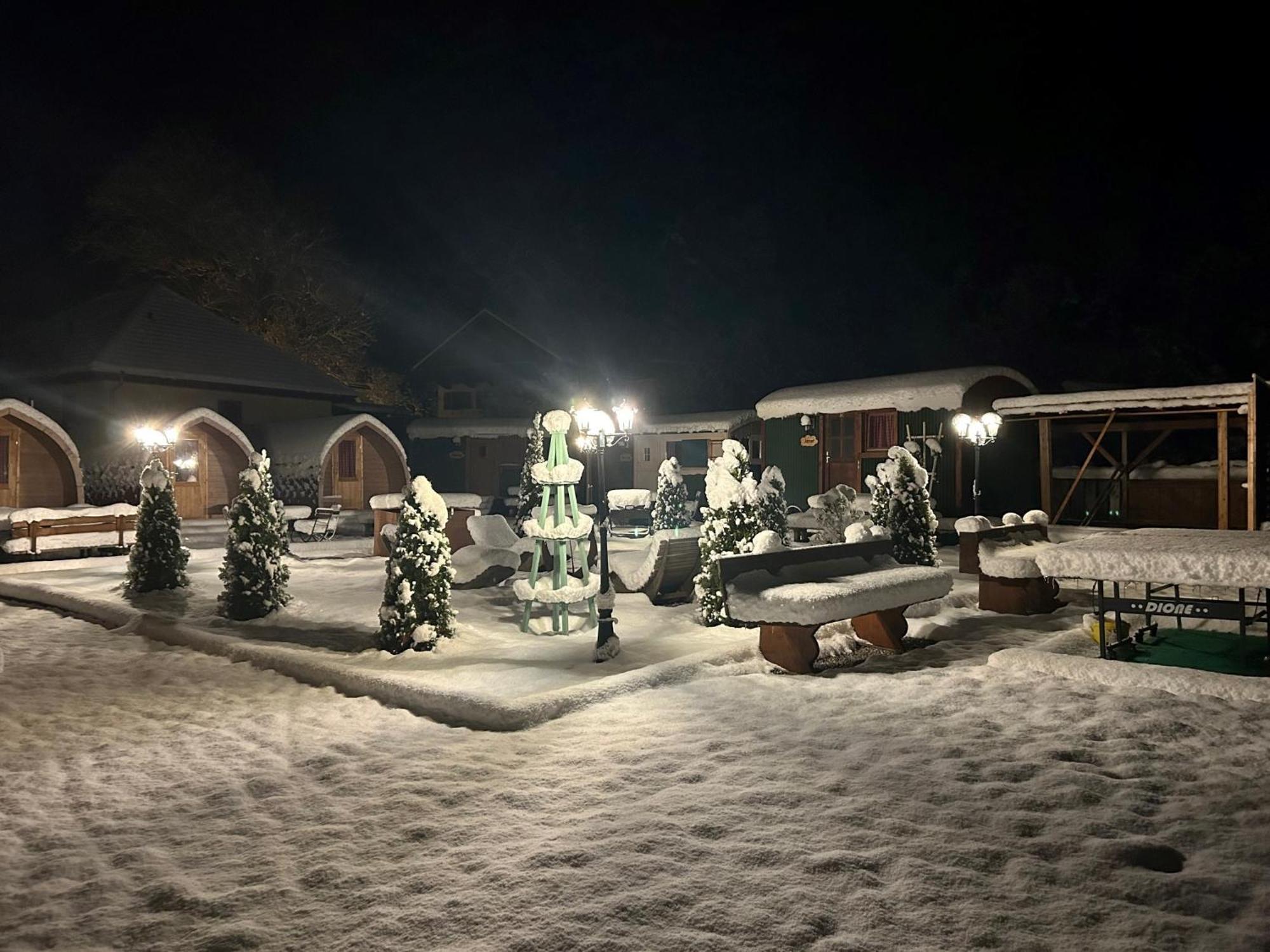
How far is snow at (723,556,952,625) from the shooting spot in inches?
267

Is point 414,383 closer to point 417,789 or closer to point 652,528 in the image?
point 652,528

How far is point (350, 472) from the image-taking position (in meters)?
25.4

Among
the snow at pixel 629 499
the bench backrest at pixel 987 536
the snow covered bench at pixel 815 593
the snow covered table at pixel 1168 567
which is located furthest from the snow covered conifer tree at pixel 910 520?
the snow at pixel 629 499

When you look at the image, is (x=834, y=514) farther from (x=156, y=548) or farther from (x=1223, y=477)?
(x=156, y=548)

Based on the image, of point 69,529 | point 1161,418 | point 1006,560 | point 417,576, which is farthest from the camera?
point 1161,418

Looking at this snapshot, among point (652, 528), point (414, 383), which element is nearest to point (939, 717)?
point (652, 528)

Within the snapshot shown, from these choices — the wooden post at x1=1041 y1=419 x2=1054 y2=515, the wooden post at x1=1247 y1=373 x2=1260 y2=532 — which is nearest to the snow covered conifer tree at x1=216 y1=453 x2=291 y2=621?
the wooden post at x1=1041 y1=419 x2=1054 y2=515

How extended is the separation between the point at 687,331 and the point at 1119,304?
19.1m

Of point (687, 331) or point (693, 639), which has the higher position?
point (687, 331)

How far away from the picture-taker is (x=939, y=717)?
5.57 m

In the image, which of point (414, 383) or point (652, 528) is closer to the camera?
point (652, 528)

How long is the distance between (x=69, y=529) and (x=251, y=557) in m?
9.10

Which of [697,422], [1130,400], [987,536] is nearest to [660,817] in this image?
[987,536]

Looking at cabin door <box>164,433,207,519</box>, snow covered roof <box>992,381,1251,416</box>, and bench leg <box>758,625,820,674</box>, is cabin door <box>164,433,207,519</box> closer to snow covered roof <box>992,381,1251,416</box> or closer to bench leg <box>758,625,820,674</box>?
bench leg <box>758,625,820,674</box>
